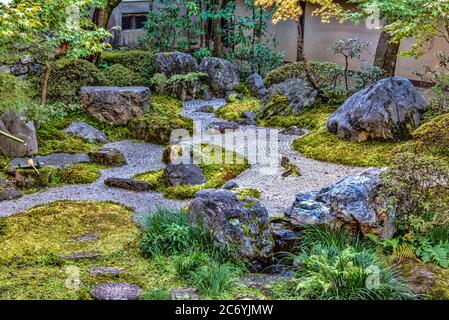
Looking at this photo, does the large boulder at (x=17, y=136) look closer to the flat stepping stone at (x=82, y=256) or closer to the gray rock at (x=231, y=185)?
the gray rock at (x=231, y=185)

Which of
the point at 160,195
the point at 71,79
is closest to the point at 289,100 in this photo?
the point at 71,79

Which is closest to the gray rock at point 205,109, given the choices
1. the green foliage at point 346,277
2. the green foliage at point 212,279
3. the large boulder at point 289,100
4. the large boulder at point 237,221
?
the large boulder at point 289,100

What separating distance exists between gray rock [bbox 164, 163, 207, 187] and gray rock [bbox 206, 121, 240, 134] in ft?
10.6

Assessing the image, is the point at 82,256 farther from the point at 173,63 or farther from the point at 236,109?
the point at 173,63

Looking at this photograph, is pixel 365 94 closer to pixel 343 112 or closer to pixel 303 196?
pixel 343 112

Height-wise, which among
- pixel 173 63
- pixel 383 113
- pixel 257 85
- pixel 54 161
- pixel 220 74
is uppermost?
pixel 173 63

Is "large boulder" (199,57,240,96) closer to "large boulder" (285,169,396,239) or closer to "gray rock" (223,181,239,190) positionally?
"gray rock" (223,181,239,190)

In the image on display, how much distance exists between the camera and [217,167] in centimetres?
1052

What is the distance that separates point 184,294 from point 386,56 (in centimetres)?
1107

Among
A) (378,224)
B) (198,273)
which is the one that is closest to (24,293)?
(198,273)

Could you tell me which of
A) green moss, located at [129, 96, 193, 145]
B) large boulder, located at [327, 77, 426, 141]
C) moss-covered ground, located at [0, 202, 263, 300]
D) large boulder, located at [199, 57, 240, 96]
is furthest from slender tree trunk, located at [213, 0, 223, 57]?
moss-covered ground, located at [0, 202, 263, 300]

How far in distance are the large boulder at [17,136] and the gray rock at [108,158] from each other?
125 cm

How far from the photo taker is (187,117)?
1431cm

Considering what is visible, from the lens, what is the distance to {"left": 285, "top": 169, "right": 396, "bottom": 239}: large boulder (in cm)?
673
